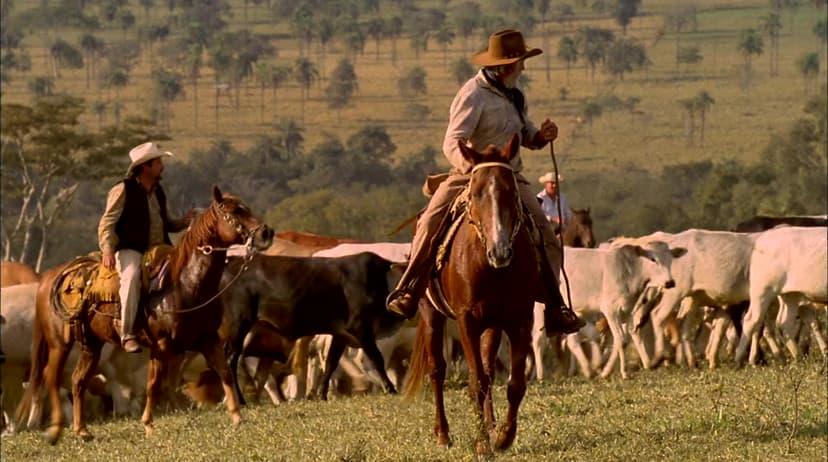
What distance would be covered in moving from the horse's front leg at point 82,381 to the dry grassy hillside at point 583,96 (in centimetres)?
7306

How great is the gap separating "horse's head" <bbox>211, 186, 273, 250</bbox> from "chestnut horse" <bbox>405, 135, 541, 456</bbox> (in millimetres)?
3517

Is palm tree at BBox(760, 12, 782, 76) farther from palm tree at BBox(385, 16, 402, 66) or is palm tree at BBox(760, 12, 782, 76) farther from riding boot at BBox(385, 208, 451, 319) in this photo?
riding boot at BBox(385, 208, 451, 319)

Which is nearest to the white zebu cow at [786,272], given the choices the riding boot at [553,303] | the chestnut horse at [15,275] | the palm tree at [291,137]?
the riding boot at [553,303]

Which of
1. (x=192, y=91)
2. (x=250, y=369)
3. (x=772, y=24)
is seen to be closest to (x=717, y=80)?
(x=772, y=24)

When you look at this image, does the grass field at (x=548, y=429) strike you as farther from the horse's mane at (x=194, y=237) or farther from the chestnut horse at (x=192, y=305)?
the horse's mane at (x=194, y=237)

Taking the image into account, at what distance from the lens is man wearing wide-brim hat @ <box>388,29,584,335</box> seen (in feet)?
36.5

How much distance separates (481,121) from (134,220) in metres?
Result: 4.19

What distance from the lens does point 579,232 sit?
2364 centimetres

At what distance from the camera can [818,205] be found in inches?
2437

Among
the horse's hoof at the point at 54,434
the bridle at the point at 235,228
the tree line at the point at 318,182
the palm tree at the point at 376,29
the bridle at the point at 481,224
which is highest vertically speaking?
the palm tree at the point at 376,29

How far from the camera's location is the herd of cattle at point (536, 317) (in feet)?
64.8

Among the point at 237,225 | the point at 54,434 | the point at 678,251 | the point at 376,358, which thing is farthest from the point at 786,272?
the point at 54,434

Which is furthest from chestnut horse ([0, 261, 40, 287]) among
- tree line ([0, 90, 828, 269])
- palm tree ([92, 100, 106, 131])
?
palm tree ([92, 100, 106, 131])

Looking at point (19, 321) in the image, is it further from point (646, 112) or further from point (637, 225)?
→ point (646, 112)
